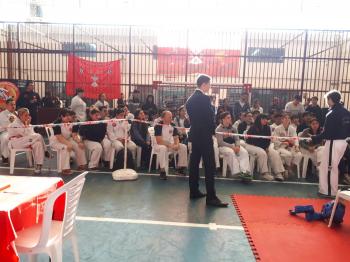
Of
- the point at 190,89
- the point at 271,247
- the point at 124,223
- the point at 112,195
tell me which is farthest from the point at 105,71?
the point at 271,247

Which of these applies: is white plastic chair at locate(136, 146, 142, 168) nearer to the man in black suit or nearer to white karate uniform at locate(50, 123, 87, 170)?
white karate uniform at locate(50, 123, 87, 170)

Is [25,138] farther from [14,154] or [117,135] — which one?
[117,135]

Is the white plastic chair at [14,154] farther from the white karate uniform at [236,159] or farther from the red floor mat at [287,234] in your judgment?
the red floor mat at [287,234]

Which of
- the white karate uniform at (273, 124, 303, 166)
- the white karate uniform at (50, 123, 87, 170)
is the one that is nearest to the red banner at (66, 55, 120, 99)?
the white karate uniform at (50, 123, 87, 170)

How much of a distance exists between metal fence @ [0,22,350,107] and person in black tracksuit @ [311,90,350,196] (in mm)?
4805

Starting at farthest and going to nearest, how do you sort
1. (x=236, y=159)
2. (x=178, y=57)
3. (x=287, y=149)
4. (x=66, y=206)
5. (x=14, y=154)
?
(x=178, y=57) → (x=287, y=149) → (x=236, y=159) → (x=14, y=154) → (x=66, y=206)

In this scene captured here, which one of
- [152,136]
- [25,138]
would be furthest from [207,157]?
[25,138]

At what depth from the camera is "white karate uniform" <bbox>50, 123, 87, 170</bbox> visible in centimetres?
565

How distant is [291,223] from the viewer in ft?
13.0

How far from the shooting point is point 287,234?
143 inches

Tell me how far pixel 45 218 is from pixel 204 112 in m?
2.66

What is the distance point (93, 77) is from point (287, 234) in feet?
26.4

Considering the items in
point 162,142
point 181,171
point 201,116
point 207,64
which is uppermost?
point 207,64

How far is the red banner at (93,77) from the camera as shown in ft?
33.1
